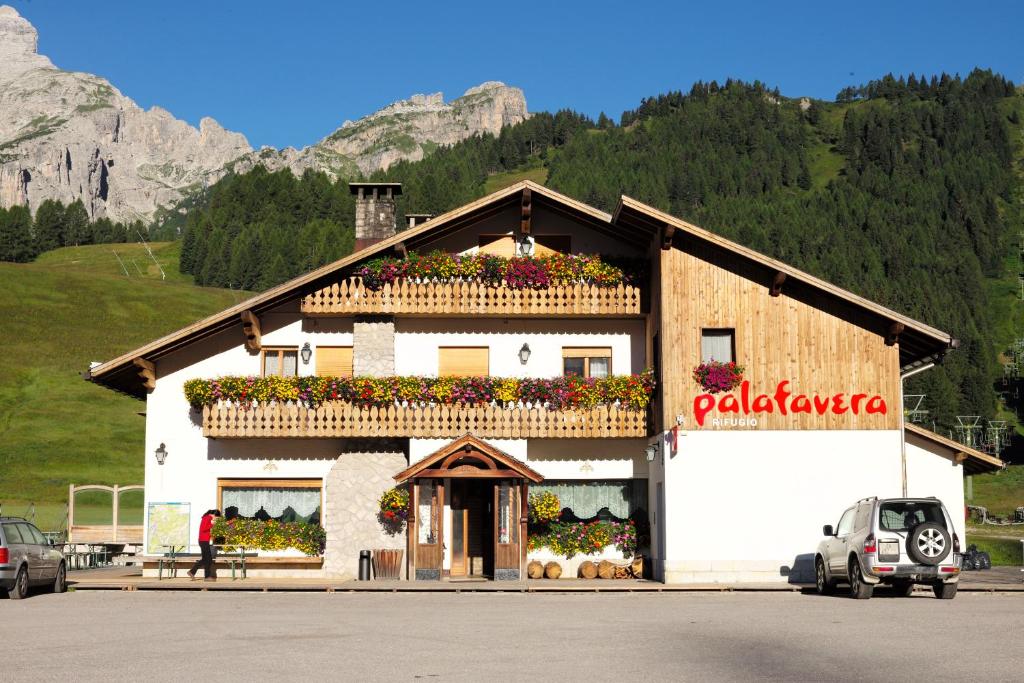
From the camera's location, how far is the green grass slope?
71750 millimetres

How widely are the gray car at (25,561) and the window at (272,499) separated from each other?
234 inches

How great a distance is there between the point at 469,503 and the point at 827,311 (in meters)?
10.1

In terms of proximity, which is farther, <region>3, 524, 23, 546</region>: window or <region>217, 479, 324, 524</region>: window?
<region>217, 479, 324, 524</region>: window

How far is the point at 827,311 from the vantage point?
A: 29.4 metres

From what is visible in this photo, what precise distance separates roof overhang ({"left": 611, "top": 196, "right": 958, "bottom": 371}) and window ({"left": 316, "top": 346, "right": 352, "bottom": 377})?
26.2 ft

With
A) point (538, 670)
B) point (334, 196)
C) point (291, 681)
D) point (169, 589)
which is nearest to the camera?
point (291, 681)

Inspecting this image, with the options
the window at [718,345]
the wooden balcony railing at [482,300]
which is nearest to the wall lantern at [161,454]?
the wooden balcony railing at [482,300]

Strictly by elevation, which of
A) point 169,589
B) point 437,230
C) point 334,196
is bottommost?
point 169,589

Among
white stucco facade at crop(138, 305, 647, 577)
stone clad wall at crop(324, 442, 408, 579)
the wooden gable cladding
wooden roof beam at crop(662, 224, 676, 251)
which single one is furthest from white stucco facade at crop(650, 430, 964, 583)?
stone clad wall at crop(324, 442, 408, 579)

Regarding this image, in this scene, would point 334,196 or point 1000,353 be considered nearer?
point 1000,353

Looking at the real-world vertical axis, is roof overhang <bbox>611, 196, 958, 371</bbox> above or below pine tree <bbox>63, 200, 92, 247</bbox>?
below

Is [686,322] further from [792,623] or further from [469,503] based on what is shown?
[792,623]

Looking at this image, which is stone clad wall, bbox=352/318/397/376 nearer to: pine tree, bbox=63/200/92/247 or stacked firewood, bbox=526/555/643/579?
stacked firewood, bbox=526/555/643/579

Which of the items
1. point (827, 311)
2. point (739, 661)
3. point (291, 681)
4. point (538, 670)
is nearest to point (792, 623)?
point (739, 661)
